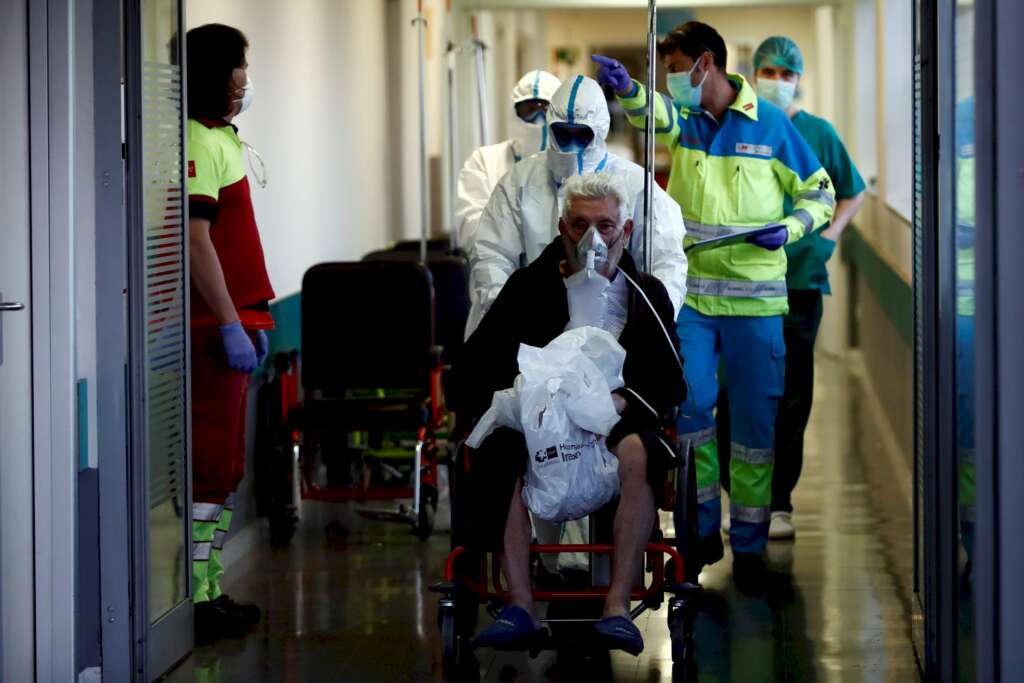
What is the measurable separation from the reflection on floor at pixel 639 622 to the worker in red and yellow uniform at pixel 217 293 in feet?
0.92

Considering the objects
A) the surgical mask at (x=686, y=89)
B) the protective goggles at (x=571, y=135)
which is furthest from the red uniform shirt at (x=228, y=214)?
the surgical mask at (x=686, y=89)

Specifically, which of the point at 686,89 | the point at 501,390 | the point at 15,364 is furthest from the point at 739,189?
the point at 15,364

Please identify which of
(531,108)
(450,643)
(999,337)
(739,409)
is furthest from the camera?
(531,108)

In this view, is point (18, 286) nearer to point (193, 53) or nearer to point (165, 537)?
point (165, 537)

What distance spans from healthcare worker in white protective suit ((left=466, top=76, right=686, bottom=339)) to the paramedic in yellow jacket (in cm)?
52

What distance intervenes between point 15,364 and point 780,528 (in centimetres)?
289

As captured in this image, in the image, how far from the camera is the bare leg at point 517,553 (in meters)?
3.78

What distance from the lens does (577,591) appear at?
3.83m

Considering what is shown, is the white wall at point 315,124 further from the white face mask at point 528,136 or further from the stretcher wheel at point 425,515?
the stretcher wheel at point 425,515

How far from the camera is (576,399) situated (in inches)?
150

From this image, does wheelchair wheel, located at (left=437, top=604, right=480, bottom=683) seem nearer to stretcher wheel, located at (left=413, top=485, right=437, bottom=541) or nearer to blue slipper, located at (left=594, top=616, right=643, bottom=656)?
blue slipper, located at (left=594, top=616, right=643, bottom=656)

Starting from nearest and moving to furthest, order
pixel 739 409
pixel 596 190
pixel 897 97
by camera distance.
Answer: pixel 596 190 → pixel 739 409 → pixel 897 97

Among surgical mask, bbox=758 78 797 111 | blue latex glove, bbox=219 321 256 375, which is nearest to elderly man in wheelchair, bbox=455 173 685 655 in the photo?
blue latex glove, bbox=219 321 256 375

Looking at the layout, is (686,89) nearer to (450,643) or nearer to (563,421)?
(563,421)
